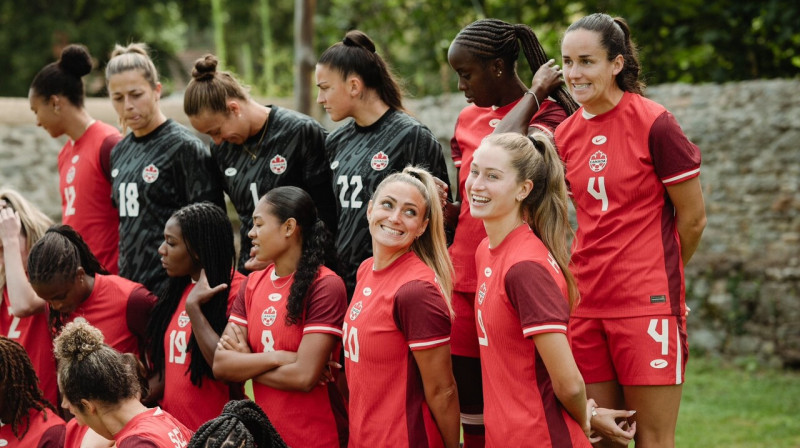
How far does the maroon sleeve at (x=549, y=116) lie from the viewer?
4.31 meters

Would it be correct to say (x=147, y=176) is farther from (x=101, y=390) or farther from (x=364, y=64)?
(x=101, y=390)

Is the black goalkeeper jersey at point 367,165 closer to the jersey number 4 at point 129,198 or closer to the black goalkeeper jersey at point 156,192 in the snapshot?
the black goalkeeper jersey at point 156,192

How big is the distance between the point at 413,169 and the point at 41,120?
2861mm

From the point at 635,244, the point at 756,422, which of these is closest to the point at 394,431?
the point at 635,244

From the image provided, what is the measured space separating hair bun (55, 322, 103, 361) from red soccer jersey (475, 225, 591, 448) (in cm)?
169

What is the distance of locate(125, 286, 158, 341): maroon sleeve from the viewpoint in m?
4.93

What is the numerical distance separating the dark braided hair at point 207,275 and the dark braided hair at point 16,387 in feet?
1.95

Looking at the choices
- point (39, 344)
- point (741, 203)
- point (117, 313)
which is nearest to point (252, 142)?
point (117, 313)

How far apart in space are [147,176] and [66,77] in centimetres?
104

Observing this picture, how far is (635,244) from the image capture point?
153 inches

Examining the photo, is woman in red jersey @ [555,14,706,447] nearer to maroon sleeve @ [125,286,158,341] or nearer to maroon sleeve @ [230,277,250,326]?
maroon sleeve @ [230,277,250,326]

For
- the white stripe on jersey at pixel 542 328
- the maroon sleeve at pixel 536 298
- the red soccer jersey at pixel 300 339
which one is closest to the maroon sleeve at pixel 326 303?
the red soccer jersey at pixel 300 339

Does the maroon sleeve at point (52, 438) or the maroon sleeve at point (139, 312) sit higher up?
the maroon sleeve at point (139, 312)

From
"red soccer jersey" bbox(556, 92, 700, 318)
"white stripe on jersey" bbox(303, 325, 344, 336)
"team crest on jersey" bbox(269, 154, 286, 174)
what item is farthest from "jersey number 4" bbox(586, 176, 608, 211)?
"team crest on jersey" bbox(269, 154, 286, 174)
